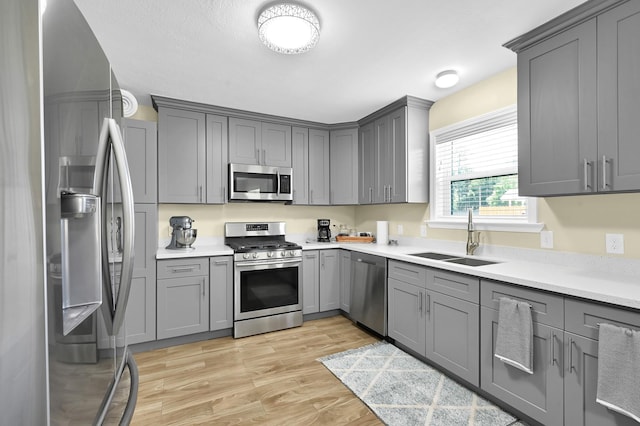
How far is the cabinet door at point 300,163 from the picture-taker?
3.94 meters

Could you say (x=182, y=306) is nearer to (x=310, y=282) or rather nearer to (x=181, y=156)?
(x=310, y=282)

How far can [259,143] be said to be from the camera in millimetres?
3715

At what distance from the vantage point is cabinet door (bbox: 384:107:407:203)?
10.9 feet

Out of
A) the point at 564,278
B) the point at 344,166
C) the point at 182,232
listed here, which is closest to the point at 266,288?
the point at 182,232

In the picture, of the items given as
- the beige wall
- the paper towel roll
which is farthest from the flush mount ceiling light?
the paper towel roll

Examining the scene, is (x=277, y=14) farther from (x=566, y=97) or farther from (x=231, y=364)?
(x=231, y=364)

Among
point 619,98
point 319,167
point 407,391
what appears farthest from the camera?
point 319,167

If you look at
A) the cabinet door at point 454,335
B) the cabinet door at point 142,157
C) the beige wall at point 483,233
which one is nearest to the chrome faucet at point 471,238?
the beige wall at point 483,233

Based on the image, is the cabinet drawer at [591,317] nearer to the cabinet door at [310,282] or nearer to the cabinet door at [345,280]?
the cabinet door at [345,280]

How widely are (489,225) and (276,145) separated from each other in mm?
2512

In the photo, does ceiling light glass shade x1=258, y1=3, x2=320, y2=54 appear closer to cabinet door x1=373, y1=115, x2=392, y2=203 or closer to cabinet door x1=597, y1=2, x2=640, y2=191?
cabinet door x1=597, y1=2, x2=640, y2=191

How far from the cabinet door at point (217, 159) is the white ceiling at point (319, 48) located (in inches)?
10.9

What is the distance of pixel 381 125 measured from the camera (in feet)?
12.0

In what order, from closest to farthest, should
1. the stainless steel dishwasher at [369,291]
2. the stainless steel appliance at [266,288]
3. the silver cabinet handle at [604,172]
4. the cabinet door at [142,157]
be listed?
the silver cabinet handle at [604,172] < the cabinet door at [142,157] < the stainless steel dishwasher at [369,291] < the stainless steel appliance at [266,288]
